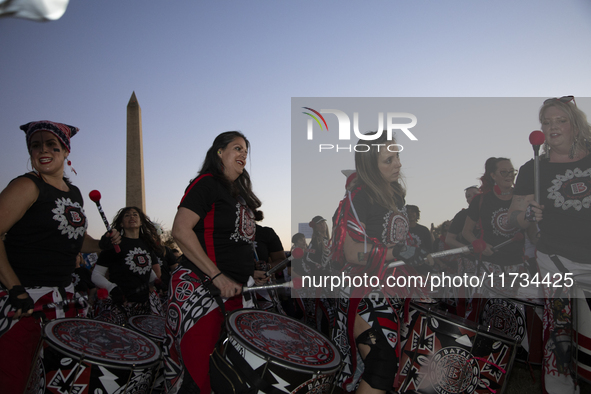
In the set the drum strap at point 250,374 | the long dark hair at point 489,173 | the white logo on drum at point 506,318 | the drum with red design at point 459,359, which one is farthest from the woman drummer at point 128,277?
the long dark hair at point 489,173

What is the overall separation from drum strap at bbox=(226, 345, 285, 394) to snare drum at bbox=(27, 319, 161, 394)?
725 millimetres

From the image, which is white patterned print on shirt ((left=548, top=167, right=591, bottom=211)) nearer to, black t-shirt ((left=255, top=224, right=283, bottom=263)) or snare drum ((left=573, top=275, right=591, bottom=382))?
snare drum ((left=573, top=275, right=591, bottom=382))

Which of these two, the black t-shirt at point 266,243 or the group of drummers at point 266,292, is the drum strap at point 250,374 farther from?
the black t-shirt at point 266,243

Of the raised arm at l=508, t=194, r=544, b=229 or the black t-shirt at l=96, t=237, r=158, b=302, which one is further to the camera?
the black t-shirt at l=96, t=237, r=158, b=302

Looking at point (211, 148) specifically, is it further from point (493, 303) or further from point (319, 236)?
point (319, 236)

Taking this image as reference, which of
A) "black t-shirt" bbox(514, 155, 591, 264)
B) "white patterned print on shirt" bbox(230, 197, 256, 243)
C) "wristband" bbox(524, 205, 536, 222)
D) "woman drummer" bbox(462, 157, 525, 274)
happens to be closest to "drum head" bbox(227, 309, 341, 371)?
"white patterned print on shirt" bbox(230, 197, 256, 243)

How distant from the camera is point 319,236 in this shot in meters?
7.23

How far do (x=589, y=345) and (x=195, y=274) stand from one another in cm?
247

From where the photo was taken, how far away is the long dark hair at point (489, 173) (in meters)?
5.21

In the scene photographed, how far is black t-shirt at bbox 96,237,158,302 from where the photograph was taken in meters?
4.49

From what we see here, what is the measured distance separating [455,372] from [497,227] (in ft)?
8.52

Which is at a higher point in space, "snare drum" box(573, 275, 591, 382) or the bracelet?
the bracelet

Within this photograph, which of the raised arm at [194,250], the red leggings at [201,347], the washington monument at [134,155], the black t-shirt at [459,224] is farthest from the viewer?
the washington monument at [134,155]

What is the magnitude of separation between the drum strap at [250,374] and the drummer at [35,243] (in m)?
1.15
